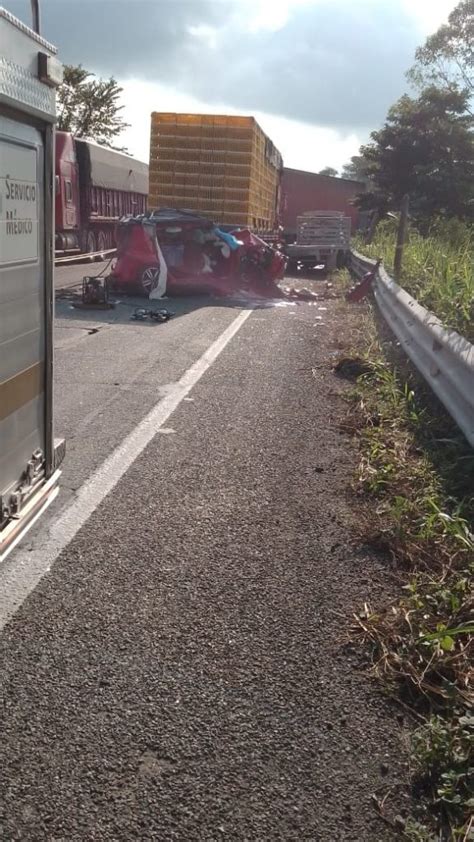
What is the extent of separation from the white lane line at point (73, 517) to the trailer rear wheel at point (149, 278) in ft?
25.9

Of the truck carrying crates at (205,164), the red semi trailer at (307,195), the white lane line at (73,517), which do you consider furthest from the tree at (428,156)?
the white lane line at (73,517)

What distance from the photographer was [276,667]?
2795mm

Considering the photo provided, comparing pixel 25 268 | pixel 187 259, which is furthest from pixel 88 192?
pixel 25 268

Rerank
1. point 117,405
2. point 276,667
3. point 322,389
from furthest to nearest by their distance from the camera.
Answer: point 322,389, point 117,405, point 276,667

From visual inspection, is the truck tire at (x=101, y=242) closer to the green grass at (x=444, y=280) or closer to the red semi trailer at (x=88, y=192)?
the red semi trailer at (x=88, y=192)

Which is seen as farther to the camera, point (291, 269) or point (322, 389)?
point (291, 269)

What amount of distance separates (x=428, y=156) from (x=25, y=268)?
37802mm

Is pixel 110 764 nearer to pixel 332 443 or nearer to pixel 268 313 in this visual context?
pixel 332 443

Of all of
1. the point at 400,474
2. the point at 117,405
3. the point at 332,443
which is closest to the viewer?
the point at 400,474

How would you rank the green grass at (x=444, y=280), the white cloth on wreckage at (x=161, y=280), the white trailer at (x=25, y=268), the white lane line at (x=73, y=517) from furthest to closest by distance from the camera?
the white cloth on wreckage at (x=161, y=280) → the green grass at (x=444, y=280) → the white lane line at (x=73, y=517) → the white trailer at (x=25, y=268)

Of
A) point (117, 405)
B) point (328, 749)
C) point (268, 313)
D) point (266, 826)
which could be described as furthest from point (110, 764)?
point (268, 313)

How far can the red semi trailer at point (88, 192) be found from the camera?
840 inches

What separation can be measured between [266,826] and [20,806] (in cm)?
67

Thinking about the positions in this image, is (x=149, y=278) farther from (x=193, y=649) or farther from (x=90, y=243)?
(x=193, y=649)
